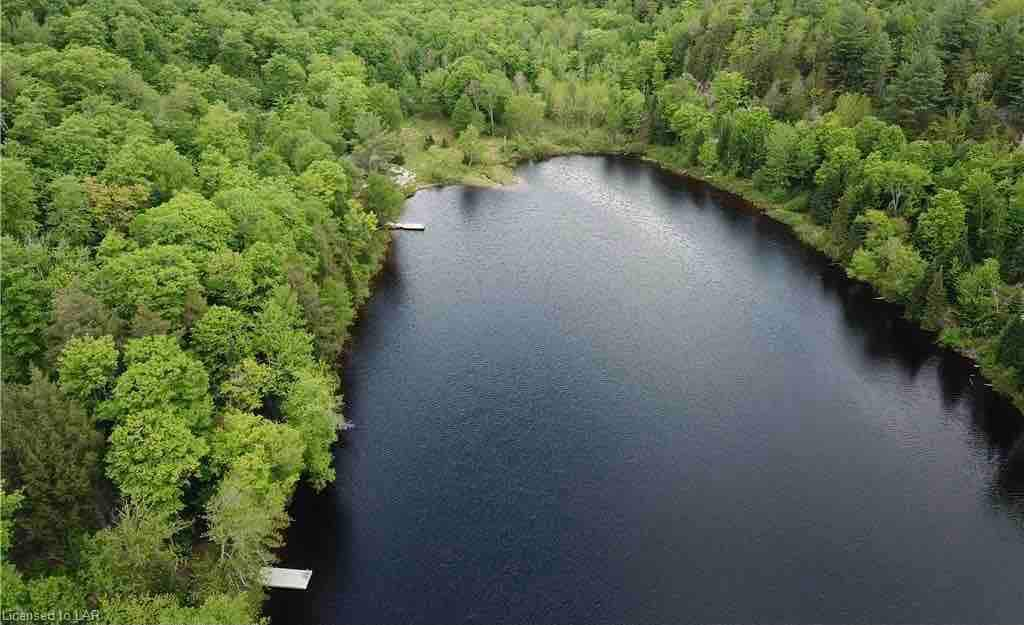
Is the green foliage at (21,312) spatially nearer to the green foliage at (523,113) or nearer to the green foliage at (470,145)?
the green foliage at (470,145)

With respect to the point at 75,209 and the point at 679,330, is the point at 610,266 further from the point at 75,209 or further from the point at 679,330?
the point at 75,209

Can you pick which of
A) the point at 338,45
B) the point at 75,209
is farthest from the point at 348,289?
the point at 338,45

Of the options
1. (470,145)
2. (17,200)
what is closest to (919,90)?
(470,145)

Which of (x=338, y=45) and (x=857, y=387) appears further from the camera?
(x=338, y=45)

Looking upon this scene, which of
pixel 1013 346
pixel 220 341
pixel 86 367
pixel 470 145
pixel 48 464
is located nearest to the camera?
pixel 48 464

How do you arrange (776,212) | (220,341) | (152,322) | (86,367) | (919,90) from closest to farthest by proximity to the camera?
(86,367)
(152,322)
(220,341)
(919,90)
(776,212)

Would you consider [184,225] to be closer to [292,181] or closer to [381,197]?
[292,181]
